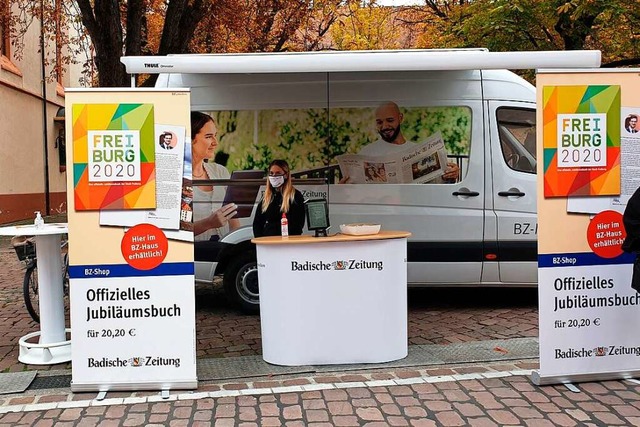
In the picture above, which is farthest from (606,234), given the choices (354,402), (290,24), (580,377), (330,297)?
(290,24)

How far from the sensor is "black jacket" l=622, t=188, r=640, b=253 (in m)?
4.43

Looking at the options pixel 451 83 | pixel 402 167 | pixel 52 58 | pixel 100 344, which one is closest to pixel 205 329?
pixel 100 344

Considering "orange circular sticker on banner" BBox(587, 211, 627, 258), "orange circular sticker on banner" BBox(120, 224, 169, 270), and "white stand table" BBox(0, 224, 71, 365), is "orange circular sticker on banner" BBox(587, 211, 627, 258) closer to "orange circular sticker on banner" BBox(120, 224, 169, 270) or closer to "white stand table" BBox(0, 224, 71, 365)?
"orange circular sticker on banner" BBox(120, 224, 169, 270)

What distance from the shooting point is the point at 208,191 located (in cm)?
680

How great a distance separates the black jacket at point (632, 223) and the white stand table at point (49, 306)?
4.41 meters

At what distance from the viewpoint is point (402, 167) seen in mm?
6855

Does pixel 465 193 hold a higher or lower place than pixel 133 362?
higher

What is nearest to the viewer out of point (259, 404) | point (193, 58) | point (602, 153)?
point (259, 404)

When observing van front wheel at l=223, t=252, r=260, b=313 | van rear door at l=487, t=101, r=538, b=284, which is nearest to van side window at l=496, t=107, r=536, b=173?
van rear door at l=487, t=101, r=538, b=284

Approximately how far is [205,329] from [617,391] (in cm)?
386

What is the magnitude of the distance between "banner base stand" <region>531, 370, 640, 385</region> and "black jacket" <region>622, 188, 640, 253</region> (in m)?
1.04

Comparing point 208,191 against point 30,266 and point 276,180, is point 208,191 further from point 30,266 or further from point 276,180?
point 30,266

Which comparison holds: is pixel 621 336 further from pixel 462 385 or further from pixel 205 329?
pixel 205 329

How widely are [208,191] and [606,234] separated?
12.8ft
